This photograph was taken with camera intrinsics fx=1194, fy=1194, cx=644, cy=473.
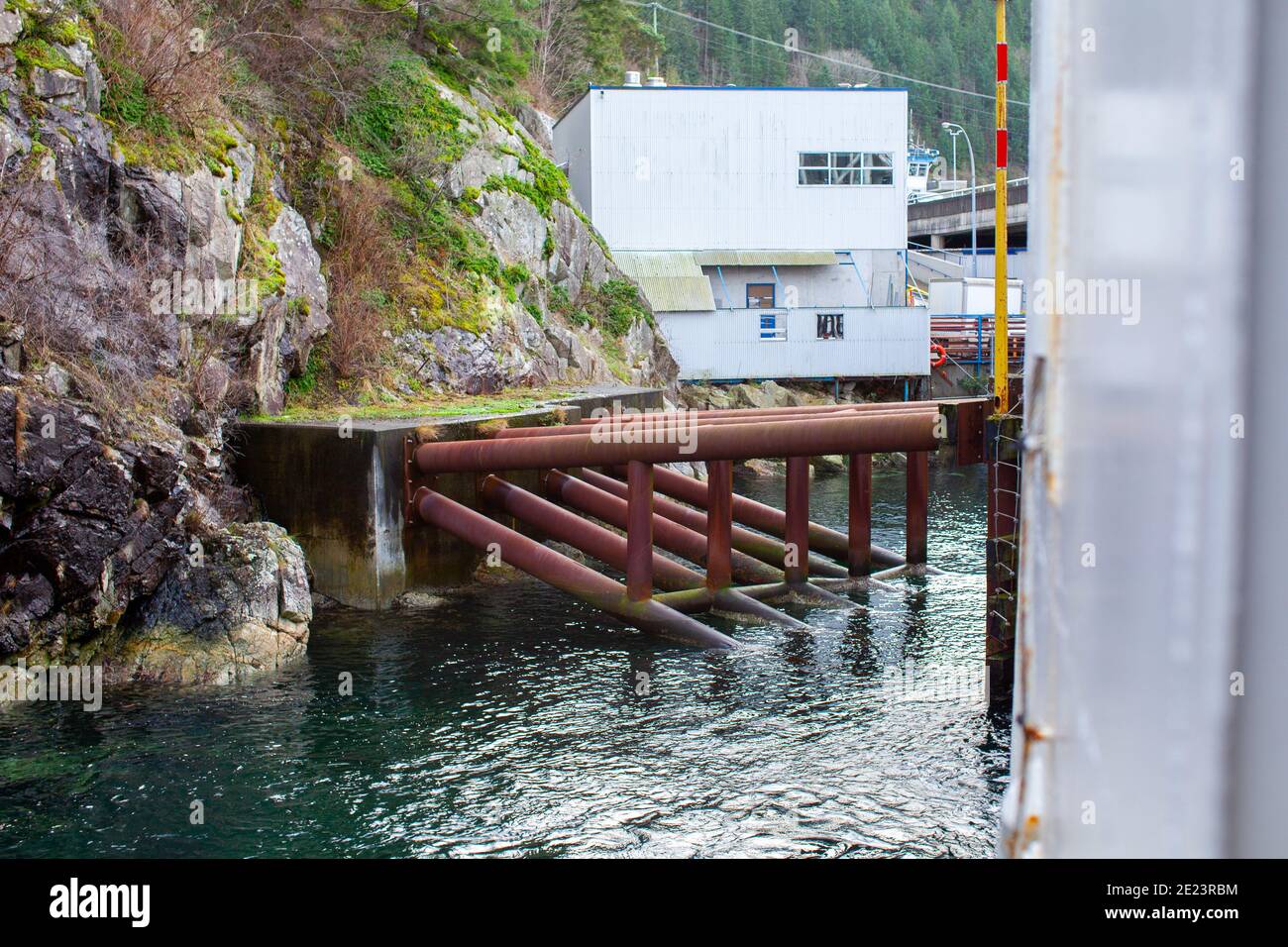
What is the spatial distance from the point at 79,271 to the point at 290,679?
4973 millimetres

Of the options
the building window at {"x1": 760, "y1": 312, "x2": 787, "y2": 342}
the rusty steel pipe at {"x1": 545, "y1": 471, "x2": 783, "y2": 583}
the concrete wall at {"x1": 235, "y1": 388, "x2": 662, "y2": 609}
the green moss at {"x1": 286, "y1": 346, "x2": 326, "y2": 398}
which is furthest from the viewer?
the building window at {"x1": 760, "y1": 312, "x2": 787, "y2": 342}

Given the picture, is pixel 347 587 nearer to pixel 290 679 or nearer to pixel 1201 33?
pixel 290 679

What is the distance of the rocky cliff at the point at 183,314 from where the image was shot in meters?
11.1

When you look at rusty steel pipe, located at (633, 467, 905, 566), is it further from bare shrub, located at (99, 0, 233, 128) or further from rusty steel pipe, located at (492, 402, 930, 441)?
bare shrub, located at (99, 0, 233, 128)

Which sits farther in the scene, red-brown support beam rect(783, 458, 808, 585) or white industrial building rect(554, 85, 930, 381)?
white industrial building rect(554, 85, 930, 381)

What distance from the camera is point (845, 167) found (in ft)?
133

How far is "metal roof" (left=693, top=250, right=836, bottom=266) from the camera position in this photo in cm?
3978

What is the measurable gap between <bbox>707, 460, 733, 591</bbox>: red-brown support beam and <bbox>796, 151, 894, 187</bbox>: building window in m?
27.9

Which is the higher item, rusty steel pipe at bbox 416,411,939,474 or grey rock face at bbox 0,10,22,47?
grey rock face at bbox 0,10,22,47

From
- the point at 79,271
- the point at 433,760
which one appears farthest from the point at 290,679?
the point at 79,271

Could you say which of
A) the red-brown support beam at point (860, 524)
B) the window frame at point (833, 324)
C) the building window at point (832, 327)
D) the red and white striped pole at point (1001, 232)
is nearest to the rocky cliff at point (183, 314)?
the red-brown support beam at point (860, 524)

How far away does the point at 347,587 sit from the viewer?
14953 mm
